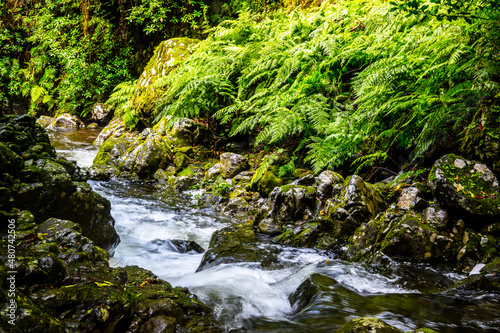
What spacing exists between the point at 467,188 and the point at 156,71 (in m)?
9.33

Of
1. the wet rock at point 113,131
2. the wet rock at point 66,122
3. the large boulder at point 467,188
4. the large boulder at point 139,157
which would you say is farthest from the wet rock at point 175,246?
the wet rock at point 66,122

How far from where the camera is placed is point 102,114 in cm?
1429

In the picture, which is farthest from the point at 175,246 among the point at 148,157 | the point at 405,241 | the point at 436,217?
the point at 148,157

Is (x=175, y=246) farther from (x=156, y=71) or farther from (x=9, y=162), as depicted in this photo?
(x=156, y=71)

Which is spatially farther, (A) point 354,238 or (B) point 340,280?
(A) point 354,238

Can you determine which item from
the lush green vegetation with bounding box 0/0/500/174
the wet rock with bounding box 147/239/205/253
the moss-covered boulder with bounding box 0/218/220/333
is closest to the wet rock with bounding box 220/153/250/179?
the lush green vegetation with bounding box 0/0/500/174

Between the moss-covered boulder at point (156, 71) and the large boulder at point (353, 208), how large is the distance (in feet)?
22.8

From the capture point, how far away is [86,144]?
35.2 ft

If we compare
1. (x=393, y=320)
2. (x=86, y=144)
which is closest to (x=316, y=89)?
(x=393, y=320)

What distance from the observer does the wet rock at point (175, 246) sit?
4227 millimetres

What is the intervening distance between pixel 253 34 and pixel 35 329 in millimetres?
7786

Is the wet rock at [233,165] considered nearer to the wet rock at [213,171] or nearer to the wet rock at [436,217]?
the wet rock at [213,171]

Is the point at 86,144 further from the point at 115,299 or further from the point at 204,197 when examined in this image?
the point at 115,299

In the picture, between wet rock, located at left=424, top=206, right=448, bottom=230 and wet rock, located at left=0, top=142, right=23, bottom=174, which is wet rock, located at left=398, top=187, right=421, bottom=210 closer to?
wet rock, located at left=424, top=206, right=448, bottom=230
